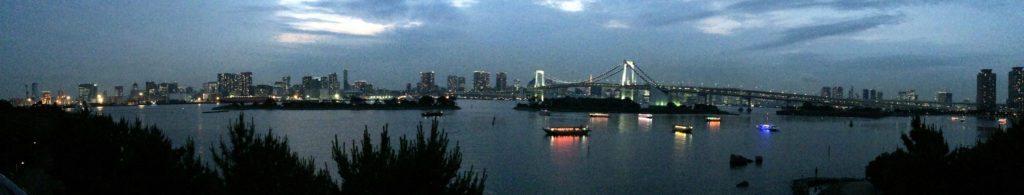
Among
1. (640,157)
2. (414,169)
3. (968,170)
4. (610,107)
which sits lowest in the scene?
(640,157)

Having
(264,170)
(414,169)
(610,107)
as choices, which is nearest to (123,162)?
(264,170)

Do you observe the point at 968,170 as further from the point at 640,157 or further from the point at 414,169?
the point at 640,157

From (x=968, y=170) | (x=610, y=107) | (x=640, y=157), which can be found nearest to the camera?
(x=968, y=170)

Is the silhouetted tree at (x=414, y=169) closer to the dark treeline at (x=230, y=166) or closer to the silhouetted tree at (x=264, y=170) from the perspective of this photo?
the dark treeline at (x=230, y=166)

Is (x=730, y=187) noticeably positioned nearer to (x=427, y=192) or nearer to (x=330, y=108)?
(x=427, y=192)

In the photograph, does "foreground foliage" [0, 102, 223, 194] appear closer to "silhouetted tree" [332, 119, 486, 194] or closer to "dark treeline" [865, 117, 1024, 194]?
"silhouetted tree" [332, 119, 486, 194]

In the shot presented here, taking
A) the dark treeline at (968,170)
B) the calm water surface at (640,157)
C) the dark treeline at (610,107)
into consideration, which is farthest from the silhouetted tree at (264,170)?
the dark treeline at (610,107)

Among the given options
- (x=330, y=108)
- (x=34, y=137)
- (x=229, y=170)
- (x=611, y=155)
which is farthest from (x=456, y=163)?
(x=330, y=108)
